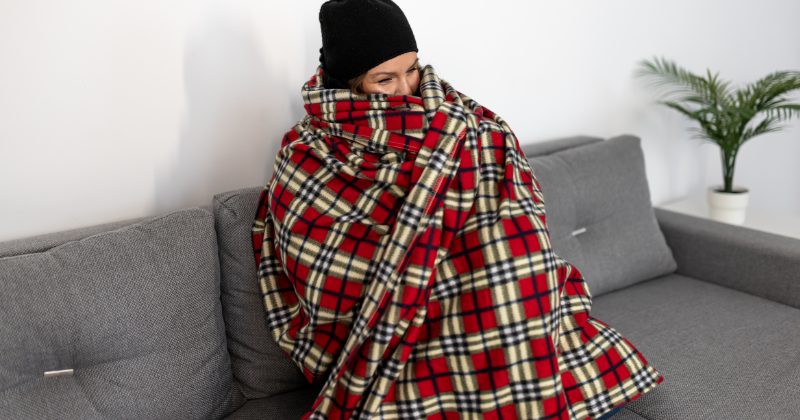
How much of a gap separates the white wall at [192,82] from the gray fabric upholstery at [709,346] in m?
0.74

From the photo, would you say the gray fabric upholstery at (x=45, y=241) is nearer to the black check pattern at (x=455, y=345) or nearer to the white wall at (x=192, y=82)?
the white wall at (x=192, y=82)

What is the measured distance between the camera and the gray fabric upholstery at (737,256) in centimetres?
168

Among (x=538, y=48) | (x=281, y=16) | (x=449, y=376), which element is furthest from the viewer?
(x=538, y=48)

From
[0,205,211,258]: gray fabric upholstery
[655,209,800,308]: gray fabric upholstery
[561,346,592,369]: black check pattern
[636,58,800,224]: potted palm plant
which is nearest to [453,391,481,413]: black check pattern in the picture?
[561,346,592,369]: black check pattern

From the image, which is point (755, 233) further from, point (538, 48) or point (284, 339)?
point (284, 339)

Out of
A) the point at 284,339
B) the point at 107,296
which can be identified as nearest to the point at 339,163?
the point at 284,339

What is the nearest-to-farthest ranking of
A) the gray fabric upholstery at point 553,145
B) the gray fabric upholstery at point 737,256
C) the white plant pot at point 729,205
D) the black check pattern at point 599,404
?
the black check pattern at point 599,404 < the gray fabric upholstery at point 737,256 < the gray fabric upholstery at point 553,145 < the white plant pot at point 729,205

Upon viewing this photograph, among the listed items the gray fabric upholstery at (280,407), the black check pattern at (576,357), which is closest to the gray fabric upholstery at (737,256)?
the black check pattern at (576,357)

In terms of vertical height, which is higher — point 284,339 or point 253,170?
point 253,170

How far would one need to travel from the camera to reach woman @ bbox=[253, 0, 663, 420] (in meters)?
1.04

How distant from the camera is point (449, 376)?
1059mm

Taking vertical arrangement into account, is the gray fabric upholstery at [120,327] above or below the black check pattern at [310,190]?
below

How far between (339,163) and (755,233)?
1.45m

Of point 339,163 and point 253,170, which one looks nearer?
point 339,163
